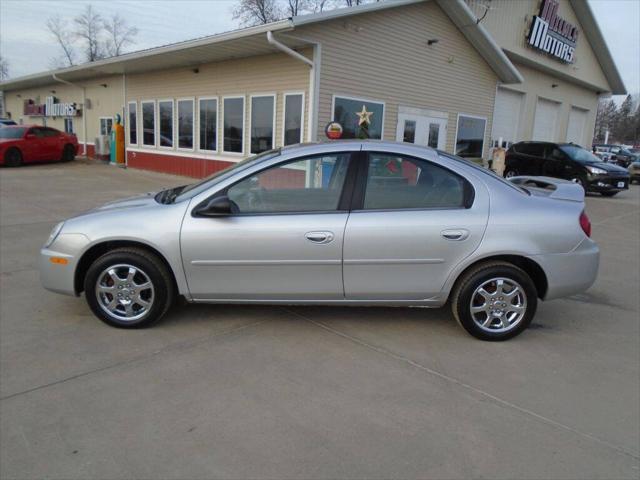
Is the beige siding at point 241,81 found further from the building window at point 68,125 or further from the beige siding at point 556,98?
the beige siding at point 556,98

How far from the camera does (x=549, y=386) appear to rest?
331 cm

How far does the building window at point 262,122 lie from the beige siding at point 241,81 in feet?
0.54

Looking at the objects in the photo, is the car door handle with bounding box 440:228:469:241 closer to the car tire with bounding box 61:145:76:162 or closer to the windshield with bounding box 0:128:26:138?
the windshield with bounding box 0:128:26:138

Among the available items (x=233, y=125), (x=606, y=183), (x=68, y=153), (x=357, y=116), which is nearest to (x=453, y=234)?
(x=357, y=116)

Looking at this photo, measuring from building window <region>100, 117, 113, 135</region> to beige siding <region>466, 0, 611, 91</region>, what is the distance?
14.6 meters

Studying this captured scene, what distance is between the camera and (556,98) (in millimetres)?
22797

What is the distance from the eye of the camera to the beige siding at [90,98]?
62.7 ft

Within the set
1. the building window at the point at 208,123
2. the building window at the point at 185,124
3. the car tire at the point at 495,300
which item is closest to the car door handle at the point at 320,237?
the car tire at the point at 495,300

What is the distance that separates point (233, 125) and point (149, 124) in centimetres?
524

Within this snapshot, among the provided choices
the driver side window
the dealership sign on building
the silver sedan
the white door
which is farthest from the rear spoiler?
the dealership sign on building

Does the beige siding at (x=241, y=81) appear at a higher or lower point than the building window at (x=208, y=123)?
higher

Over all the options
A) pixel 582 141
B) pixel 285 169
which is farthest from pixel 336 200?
pixel 582 141

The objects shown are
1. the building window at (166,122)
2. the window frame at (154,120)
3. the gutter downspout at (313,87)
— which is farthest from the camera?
the window frame at (154,120)

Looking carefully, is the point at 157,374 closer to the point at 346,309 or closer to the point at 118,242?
the point at 118,242
